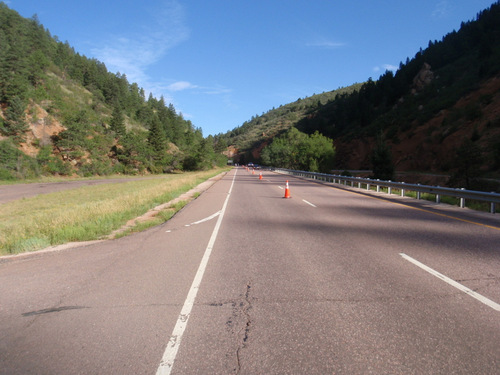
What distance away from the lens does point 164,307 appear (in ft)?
13.4

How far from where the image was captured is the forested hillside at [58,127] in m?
47.2

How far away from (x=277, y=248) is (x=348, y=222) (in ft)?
13.2

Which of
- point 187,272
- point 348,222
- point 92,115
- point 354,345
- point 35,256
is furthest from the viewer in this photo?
point 92,115

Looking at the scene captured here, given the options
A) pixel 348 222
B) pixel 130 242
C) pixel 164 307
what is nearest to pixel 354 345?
pixel 164 307

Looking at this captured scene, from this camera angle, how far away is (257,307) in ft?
13.3

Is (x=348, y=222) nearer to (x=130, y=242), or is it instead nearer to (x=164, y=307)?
(x=130, y=242)

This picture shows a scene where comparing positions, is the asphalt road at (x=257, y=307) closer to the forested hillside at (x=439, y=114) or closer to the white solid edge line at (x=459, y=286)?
the white solid edge line at (x=459, y=286)

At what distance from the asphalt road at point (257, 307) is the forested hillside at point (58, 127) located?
43.4 m

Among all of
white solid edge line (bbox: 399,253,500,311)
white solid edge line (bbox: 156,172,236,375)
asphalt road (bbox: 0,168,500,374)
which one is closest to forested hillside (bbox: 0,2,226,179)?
asphalt road (bbox: 0,168,500,374)

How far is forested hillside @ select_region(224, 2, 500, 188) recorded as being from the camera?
4540 cm

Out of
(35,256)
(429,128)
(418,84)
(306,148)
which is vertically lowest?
(35,256)

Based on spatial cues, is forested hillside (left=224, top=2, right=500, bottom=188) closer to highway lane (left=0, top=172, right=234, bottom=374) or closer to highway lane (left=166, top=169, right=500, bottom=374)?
highway lane (left=166, top=169, right=500, bottom=374)

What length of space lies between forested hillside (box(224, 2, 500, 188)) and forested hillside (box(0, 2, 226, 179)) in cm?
3827

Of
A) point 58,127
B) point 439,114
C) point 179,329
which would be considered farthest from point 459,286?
point 439,114
